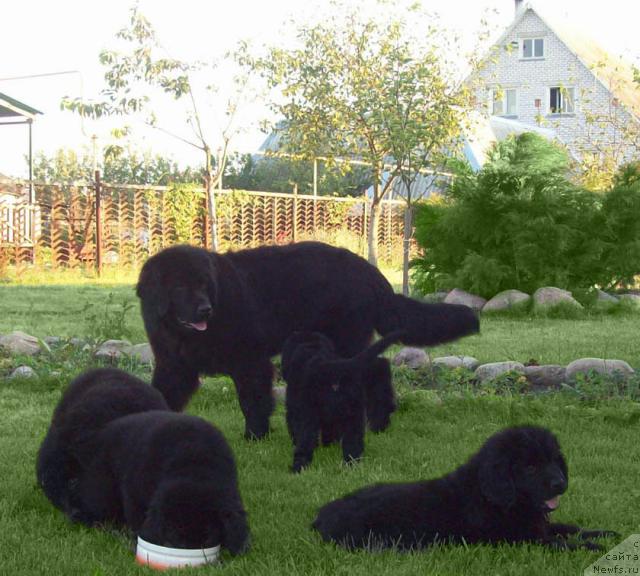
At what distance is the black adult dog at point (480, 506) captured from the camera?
11.0ft

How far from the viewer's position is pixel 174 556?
10.2 feet

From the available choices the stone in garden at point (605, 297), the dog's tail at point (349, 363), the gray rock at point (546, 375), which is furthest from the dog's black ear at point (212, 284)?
the stone in garden at point (605, 297)

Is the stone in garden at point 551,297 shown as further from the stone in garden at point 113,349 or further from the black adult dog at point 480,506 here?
the black adult dog at point 480,506

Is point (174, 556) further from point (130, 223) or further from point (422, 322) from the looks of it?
point (130, 223)

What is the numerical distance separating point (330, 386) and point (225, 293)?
968mm

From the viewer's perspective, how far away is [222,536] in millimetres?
3230

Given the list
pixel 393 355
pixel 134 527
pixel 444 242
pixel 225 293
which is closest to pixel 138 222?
pixel 444 242

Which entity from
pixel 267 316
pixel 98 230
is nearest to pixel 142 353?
pixel 267 316

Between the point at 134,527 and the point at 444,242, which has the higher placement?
the point at 444,242

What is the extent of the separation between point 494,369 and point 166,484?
14.1ft

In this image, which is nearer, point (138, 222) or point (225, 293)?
point (225, 293)

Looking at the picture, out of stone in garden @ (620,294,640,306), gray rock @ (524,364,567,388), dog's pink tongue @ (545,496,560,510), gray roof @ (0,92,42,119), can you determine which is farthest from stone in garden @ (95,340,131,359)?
gray roof @ (0,92,42,119)

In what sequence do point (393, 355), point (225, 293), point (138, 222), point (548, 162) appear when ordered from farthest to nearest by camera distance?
point (138, 222), point (548, 162), point (393, 355), point (225, 293)

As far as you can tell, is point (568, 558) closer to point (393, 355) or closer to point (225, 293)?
point (225, 293)
